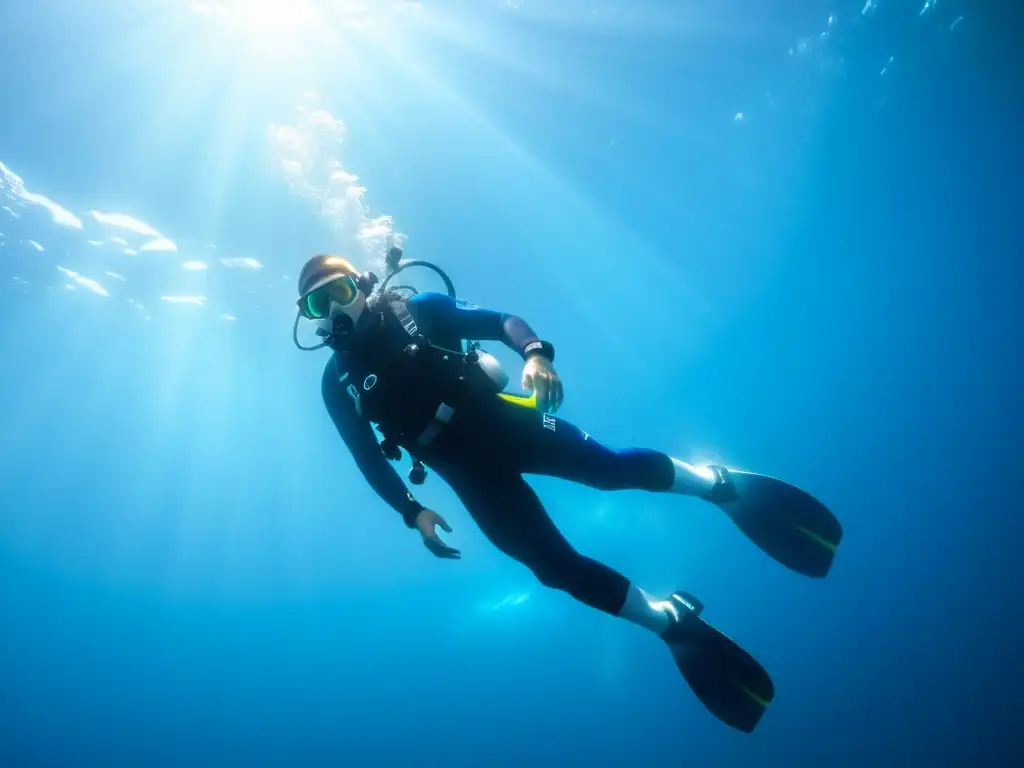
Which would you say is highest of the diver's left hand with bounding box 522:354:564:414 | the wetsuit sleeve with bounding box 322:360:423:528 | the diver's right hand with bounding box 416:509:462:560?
the wetsuit sleeve with bounding box 322:360:423:528

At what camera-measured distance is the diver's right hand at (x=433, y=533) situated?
110 inches

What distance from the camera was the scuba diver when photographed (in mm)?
2980

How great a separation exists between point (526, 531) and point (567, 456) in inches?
22.6

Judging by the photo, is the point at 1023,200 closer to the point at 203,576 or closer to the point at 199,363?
the point at 199,363

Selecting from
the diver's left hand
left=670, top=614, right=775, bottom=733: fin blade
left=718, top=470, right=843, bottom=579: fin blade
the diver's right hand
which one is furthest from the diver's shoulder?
left=670, top=614, right=775, bottom=733: fin blade

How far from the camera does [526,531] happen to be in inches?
119

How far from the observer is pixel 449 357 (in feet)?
10.1

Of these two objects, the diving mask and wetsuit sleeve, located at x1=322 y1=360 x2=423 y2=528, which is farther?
wetsuit sleeve, located at x1=322 y1=360 x2=423 y2=528

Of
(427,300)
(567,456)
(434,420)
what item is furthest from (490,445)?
(427,300)

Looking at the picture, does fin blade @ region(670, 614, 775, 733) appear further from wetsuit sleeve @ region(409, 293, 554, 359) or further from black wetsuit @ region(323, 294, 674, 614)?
wetsuit sleeve @ region(409, 293, 554, 359)

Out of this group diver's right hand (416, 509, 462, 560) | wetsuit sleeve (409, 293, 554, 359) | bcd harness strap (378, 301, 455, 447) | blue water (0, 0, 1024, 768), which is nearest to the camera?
diver's right hand (416, 509, 462, 560)

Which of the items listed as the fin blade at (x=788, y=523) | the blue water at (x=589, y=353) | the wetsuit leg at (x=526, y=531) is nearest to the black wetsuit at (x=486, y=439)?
the wetsuit leg at (x=526, y=531)

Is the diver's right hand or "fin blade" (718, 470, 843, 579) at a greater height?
the diver's right hand

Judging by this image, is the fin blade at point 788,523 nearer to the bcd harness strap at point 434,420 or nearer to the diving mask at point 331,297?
the bcd harness strap at point 434,420
